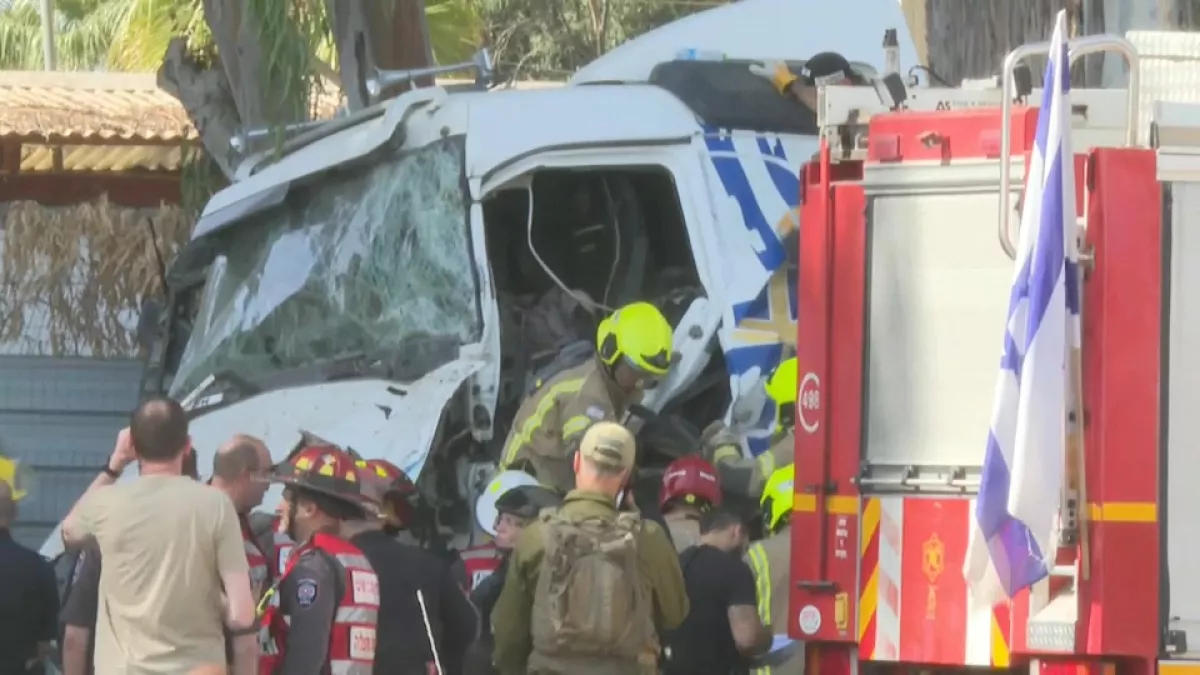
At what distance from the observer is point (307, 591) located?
6613 millimetres

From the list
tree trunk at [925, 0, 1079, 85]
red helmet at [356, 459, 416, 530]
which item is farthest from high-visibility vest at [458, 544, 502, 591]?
tree trunk at [925, 0, 1079, 85]

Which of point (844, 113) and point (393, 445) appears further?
point (393, 445)

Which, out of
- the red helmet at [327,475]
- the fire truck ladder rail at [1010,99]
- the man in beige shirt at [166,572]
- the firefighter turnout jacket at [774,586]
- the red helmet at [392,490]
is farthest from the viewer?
the firefighter turnout jacket at [774,586]

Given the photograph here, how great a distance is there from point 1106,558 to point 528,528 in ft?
5.62

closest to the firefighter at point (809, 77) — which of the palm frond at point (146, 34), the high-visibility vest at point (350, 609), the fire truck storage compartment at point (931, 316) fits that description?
the fire truck storage compartment at point (931, 316)

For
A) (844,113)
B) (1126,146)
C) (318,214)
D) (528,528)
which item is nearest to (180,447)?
(528,528)

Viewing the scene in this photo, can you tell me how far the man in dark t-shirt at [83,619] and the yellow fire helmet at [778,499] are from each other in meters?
2.47

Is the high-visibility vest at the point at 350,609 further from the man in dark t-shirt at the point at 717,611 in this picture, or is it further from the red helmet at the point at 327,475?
the man in dark t-shirt at the point at 717,611

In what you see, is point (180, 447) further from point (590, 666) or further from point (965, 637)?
point (965, 637)

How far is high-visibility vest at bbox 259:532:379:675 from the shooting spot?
6.67 metres

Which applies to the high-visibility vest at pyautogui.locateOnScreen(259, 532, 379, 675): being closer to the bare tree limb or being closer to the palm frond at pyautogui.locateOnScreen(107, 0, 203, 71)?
the bare tree limb

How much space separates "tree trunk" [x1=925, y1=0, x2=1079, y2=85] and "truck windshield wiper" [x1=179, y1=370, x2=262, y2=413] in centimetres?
407

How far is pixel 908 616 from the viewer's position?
262 inches

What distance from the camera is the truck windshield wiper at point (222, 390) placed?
9484mm
